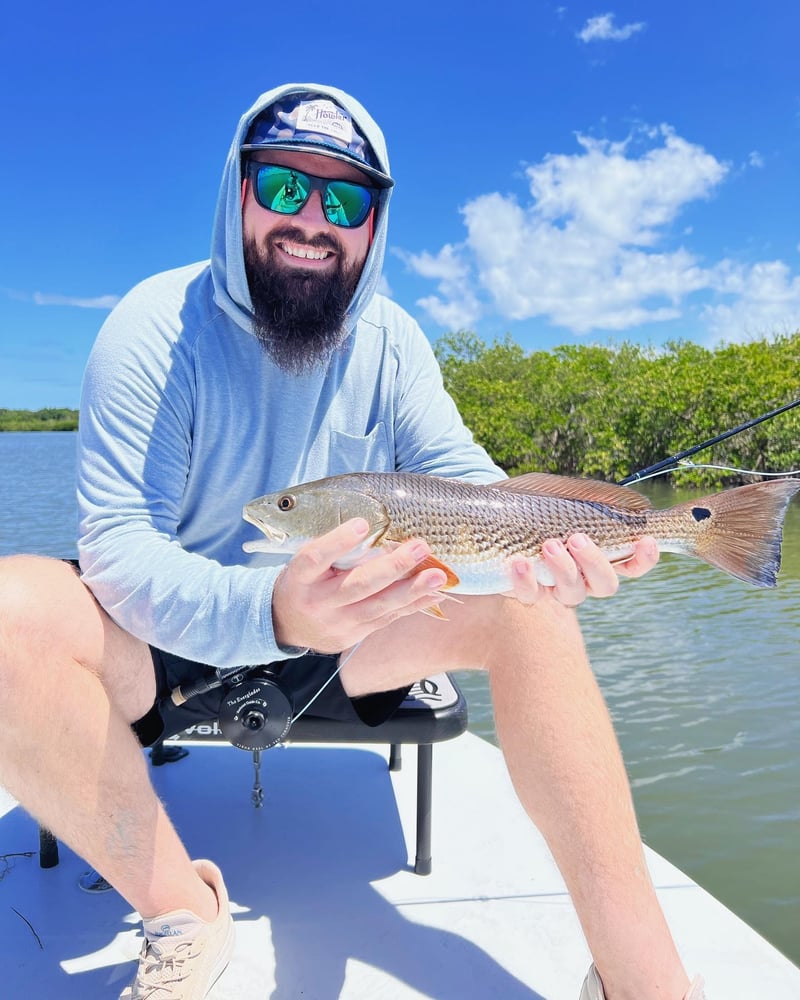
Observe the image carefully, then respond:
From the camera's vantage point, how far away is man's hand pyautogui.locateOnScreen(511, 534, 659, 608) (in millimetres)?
1835

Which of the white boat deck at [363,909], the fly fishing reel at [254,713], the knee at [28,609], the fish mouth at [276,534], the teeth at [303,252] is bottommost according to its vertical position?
the white boat deck at [363,909]

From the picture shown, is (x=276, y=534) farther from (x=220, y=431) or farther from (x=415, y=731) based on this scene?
(x=415, y=731)

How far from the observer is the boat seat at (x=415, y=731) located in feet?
7.05

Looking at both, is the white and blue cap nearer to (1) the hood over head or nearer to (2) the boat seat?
(1) the hood over head

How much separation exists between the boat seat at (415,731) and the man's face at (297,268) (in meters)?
1.08

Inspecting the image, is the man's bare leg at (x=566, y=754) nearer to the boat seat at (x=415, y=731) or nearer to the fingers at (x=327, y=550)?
the boat seat at (x=415, y=731)

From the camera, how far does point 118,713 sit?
1.79 metres

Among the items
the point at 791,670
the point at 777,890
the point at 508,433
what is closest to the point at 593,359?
the point at 508,433

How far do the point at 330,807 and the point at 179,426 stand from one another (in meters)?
1.52

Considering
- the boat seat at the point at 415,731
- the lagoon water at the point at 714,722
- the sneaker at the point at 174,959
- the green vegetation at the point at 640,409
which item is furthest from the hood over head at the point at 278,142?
the green vegetation at the point at 640,409

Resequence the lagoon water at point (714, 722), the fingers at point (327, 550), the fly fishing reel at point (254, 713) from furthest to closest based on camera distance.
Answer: the lagoon water at point (714, 722), the fly fishing reel at point (254, 713), the fingers at point (327, 550)

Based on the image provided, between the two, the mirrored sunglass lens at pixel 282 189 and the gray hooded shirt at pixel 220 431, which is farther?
the mirrored sunglass lens at pixel 282 189

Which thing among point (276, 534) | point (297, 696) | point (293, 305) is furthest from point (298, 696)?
point (293, 305)

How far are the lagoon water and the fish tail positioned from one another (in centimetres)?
176
